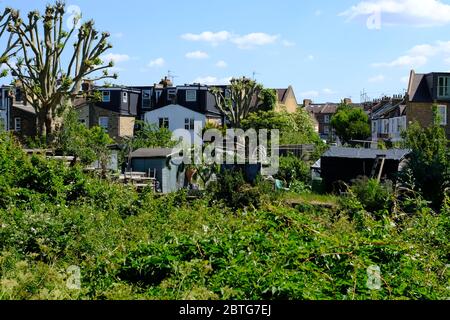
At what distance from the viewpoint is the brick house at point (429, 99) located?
50344mm

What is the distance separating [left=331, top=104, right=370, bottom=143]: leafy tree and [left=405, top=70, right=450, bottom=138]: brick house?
38.9 ft

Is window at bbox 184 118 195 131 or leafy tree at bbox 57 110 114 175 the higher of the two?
window at bbox 184 118 195 131

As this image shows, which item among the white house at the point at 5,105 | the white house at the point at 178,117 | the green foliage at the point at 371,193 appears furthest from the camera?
the white house at the point at 178,117

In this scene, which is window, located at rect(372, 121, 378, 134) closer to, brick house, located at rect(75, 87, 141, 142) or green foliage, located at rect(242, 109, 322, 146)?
green foliage, located at rect(242, 109, 322, 146)

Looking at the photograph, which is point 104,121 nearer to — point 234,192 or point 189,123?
point 189,123

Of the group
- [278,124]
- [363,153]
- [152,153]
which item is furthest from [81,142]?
[278,124]

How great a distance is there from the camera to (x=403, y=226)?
36.2 ft

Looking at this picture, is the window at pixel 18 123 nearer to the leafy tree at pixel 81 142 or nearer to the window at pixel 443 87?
the leafy tree at pixel 81 142

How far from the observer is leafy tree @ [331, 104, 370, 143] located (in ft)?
206

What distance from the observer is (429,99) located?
5059 cm

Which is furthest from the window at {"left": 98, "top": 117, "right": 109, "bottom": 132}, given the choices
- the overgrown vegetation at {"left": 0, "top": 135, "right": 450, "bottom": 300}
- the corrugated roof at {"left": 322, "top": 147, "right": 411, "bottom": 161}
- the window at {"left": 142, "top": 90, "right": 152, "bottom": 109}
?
the overgrown vegetation at {"left": 0, "top": 135, "right": 450, "bottom": 300}

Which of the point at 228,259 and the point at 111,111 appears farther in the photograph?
the point at 111,111

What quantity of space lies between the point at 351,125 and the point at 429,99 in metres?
12.9

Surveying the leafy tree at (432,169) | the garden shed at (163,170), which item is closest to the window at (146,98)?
the garden shed at (163,170)
